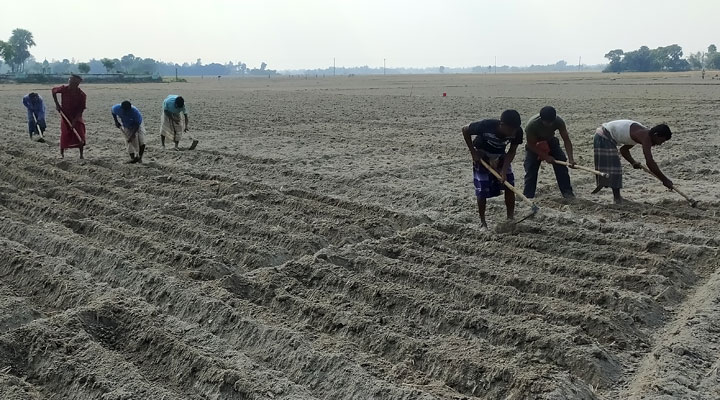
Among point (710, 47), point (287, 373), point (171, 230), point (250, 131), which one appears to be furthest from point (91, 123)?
point (710, 47)

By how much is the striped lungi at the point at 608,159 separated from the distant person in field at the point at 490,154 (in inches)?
59.5

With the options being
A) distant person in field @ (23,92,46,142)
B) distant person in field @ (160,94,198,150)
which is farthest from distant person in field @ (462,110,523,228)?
distant person in field @ (23,92,46,142)

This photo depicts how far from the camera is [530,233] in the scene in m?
6.37

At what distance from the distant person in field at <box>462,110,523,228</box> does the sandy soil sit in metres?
0.35

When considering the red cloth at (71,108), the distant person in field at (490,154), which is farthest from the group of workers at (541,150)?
the red cloth at (71,108)

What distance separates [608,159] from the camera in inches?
296

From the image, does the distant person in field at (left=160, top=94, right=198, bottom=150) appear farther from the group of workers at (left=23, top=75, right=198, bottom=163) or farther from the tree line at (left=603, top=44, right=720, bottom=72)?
the tree line at (left=603, top=44, right=720, bottom=72)

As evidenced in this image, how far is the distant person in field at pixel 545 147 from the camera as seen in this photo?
23.8 ft

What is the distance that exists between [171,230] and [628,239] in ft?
14.1

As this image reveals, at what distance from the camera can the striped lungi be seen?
7504 millimetres

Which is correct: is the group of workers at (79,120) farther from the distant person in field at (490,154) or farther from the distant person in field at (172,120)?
the distant person in field at (490,154)

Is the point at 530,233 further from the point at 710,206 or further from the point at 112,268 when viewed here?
the point at 112,268

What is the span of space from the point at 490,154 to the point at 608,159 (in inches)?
70.0

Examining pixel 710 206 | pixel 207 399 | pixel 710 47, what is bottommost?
pixel 207 399
